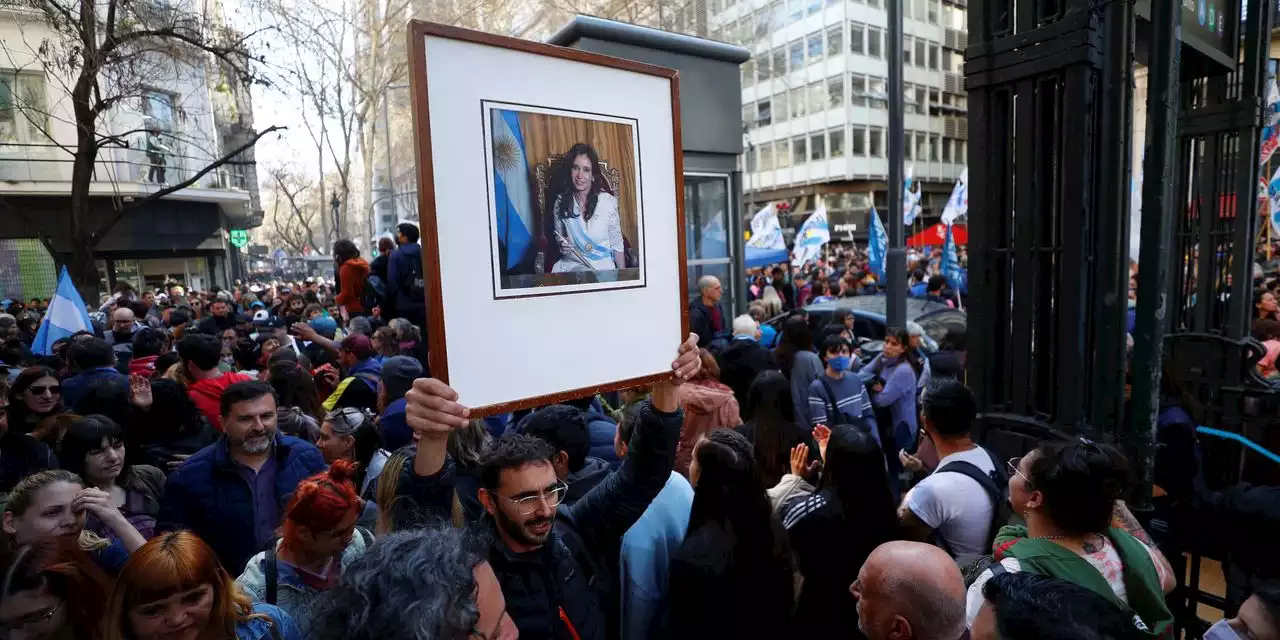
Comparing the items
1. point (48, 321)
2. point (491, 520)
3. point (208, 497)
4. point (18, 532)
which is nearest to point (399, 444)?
point (208, 497)

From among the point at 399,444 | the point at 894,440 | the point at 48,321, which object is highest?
the point at 48,321

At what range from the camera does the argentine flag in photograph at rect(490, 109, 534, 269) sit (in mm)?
1706

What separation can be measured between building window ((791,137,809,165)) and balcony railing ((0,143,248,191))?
31.7m

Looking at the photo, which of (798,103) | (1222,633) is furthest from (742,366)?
(798,103)

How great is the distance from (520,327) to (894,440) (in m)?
4.70

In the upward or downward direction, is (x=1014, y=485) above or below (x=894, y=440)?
above

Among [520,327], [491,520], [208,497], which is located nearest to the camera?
[520,327]

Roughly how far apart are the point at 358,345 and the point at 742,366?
3.18 m

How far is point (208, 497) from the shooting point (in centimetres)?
314

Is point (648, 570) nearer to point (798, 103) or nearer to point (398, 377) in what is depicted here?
point (398, 377)

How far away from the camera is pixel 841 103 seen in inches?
1652

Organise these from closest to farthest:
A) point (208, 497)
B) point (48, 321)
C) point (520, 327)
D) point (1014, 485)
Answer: point (520, 327) < point (1014, 485) < point (208, 497) < point (48, 321)

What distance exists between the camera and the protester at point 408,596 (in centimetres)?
143

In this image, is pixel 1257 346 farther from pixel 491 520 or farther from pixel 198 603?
pixel 198 603
